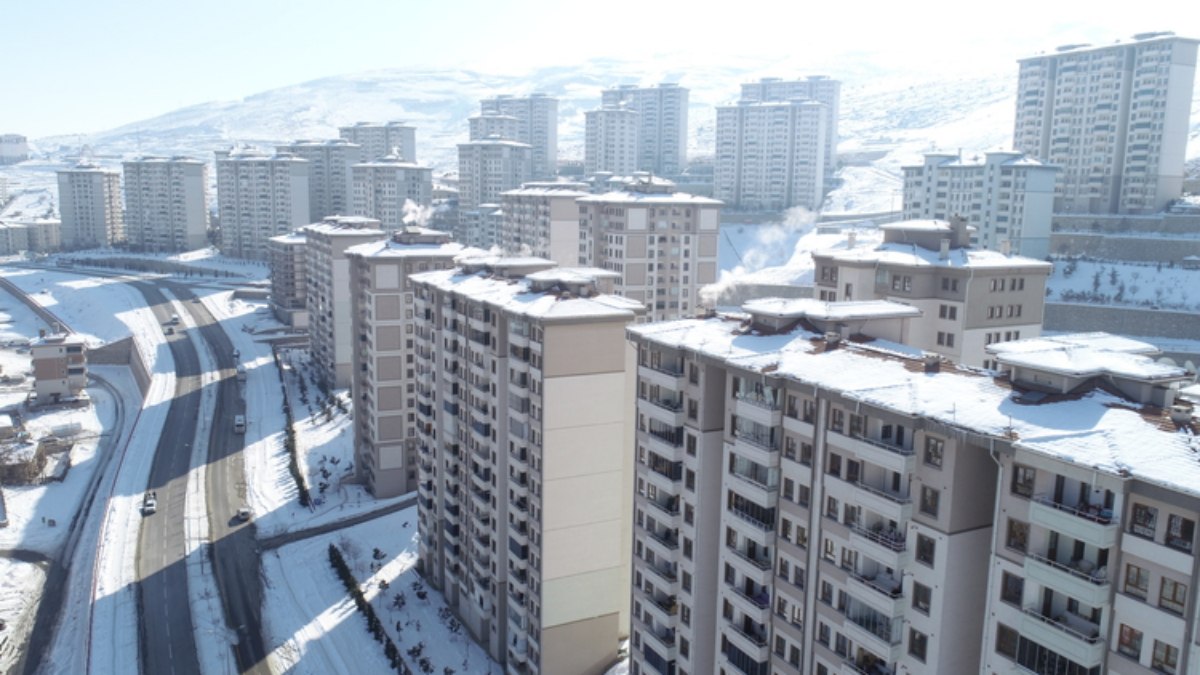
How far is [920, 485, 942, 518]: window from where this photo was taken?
24.6 m

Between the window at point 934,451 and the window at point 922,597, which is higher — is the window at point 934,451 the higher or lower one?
the higher one

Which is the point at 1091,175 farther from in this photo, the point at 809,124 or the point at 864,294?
the point at 864,294

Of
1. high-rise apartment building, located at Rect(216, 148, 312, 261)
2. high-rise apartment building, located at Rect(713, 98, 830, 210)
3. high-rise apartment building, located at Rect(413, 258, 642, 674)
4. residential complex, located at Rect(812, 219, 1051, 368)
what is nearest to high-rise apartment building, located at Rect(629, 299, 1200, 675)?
high-rise apartment building, located at Rect(413, 258, 642, 674)

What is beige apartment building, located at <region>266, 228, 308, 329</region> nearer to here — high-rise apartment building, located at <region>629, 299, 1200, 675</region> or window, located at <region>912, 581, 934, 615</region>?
high-rise apartment building, located at <region>629, 299, 1200, 675</region>

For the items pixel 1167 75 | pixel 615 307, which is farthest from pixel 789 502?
pixel 1167 75

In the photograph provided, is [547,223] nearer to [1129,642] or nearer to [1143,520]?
[1143,520]

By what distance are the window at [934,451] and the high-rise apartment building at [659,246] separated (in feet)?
217

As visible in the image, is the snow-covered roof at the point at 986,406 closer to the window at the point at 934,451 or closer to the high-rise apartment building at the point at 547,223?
the window at the point at 934,451

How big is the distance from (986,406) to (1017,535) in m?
3.29

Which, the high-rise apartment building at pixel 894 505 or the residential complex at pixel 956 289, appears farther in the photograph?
the residential complex at pixel 956 289

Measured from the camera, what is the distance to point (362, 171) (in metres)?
174

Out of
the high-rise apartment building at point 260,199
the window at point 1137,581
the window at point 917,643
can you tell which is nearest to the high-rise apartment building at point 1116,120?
the window at point 917,643

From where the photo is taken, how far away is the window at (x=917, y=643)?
2503 centimetres

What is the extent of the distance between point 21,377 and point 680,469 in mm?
112763
